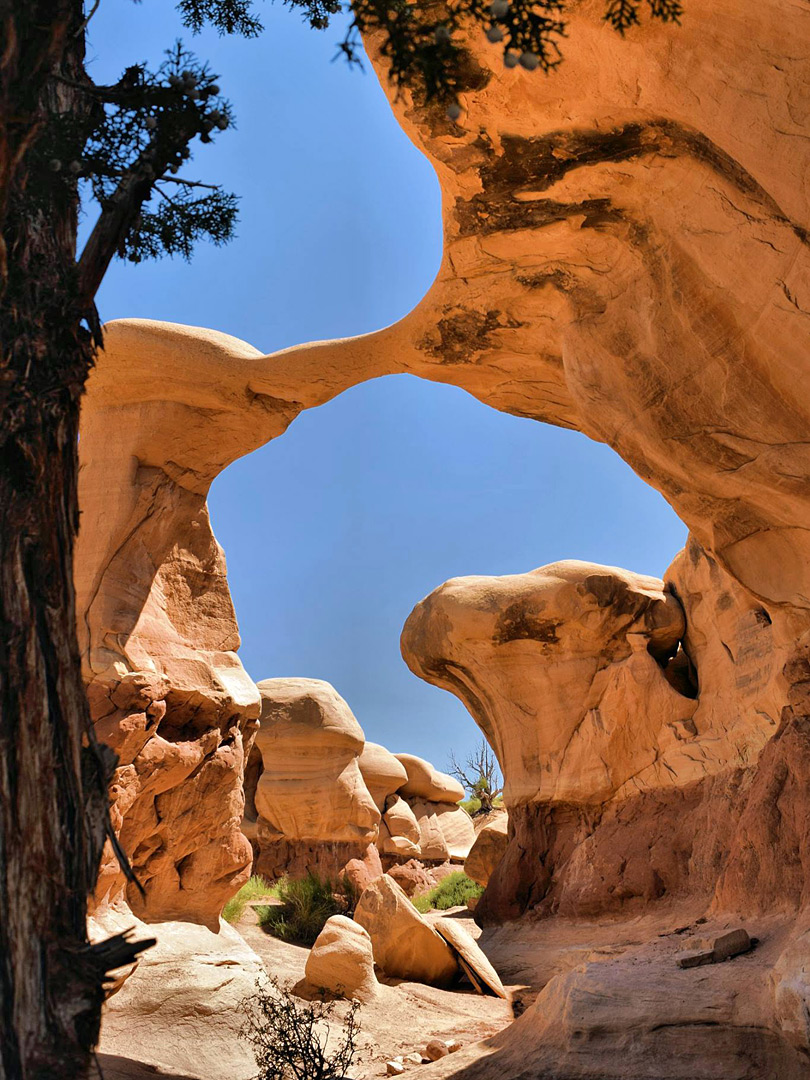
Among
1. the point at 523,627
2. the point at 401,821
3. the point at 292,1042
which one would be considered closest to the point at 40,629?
the point at 292,1042

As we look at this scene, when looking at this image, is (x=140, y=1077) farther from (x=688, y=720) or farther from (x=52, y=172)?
(x=688, y=720)

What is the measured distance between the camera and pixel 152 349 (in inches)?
367

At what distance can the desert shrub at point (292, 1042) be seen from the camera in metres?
5.80

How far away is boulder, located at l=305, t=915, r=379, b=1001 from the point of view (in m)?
8.55

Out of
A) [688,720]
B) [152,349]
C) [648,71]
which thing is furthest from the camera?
[688,720]

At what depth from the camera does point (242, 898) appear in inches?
514

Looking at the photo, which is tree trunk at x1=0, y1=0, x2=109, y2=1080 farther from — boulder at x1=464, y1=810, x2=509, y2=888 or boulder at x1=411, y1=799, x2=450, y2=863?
boulder at x1=411, y1=799, x2=450, y2=863

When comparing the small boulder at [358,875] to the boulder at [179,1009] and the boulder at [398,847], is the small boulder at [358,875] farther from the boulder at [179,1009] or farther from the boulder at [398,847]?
the boulder at [179,1009]

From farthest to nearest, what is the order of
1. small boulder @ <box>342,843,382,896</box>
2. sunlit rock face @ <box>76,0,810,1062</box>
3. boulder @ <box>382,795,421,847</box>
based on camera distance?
1. boulder @ <box>382,795,421,847</box>
2. small boulder @ <box>342,843,382,896</box>
3. sunlit rock face @ <box>76,0,810,1062</box>

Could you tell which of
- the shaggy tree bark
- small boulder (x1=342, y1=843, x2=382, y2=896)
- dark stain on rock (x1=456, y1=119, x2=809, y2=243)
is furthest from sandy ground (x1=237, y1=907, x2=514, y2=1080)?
dark stain on rock (x1=456, y1=119, x2=809, y2=243)

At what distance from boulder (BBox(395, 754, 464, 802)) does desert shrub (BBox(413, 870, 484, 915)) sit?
649cm

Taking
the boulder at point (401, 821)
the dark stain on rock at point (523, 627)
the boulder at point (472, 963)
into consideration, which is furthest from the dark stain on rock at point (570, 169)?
the boulder at point (401, 821)

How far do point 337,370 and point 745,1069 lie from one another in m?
7.05

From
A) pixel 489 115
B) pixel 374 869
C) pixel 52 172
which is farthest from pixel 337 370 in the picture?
pixel 374 869
